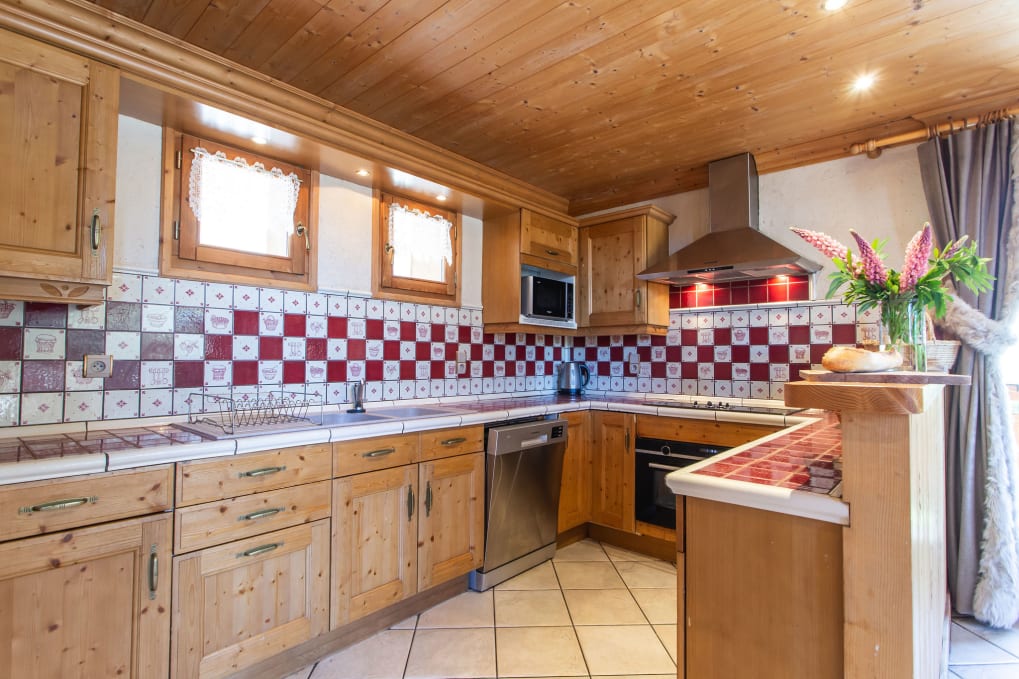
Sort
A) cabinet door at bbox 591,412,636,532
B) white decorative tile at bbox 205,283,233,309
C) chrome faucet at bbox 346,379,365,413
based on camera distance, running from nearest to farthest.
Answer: white decorative tile at bbox 205,283,233,309, chrome faucet at bbox 346,379,365,413, cabinet door at bbox 591,412,636,532

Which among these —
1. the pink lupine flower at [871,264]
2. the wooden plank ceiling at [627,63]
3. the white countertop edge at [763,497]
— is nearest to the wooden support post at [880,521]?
the white countertop edge at [763,497]

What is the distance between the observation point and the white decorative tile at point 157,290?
1.96 metres

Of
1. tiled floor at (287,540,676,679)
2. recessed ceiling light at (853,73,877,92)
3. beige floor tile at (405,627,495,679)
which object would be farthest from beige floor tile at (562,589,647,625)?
recessed ceiling light at (853,73,877,92)

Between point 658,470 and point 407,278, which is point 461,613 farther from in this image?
point 407,278

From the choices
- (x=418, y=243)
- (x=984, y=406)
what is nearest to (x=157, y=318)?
(x=418, y=243)

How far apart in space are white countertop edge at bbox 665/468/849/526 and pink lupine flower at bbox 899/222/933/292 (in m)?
0.64

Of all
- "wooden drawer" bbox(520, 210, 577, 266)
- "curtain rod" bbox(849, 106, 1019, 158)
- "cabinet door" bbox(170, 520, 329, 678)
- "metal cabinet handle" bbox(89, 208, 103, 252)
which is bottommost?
"cabinet door" bbox(170, 520, 329, 678)

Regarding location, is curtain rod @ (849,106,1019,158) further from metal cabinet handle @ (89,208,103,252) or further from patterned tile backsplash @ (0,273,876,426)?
metal cabinet handle @ (89,208,103,252)

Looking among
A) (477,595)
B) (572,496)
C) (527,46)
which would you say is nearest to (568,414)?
(572,496)

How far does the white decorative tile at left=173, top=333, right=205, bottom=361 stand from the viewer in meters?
2.02

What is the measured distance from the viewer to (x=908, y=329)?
1281 millimetres

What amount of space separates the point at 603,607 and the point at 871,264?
188 centimetres

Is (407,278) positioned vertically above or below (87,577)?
above

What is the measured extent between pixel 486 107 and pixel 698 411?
1960mm
